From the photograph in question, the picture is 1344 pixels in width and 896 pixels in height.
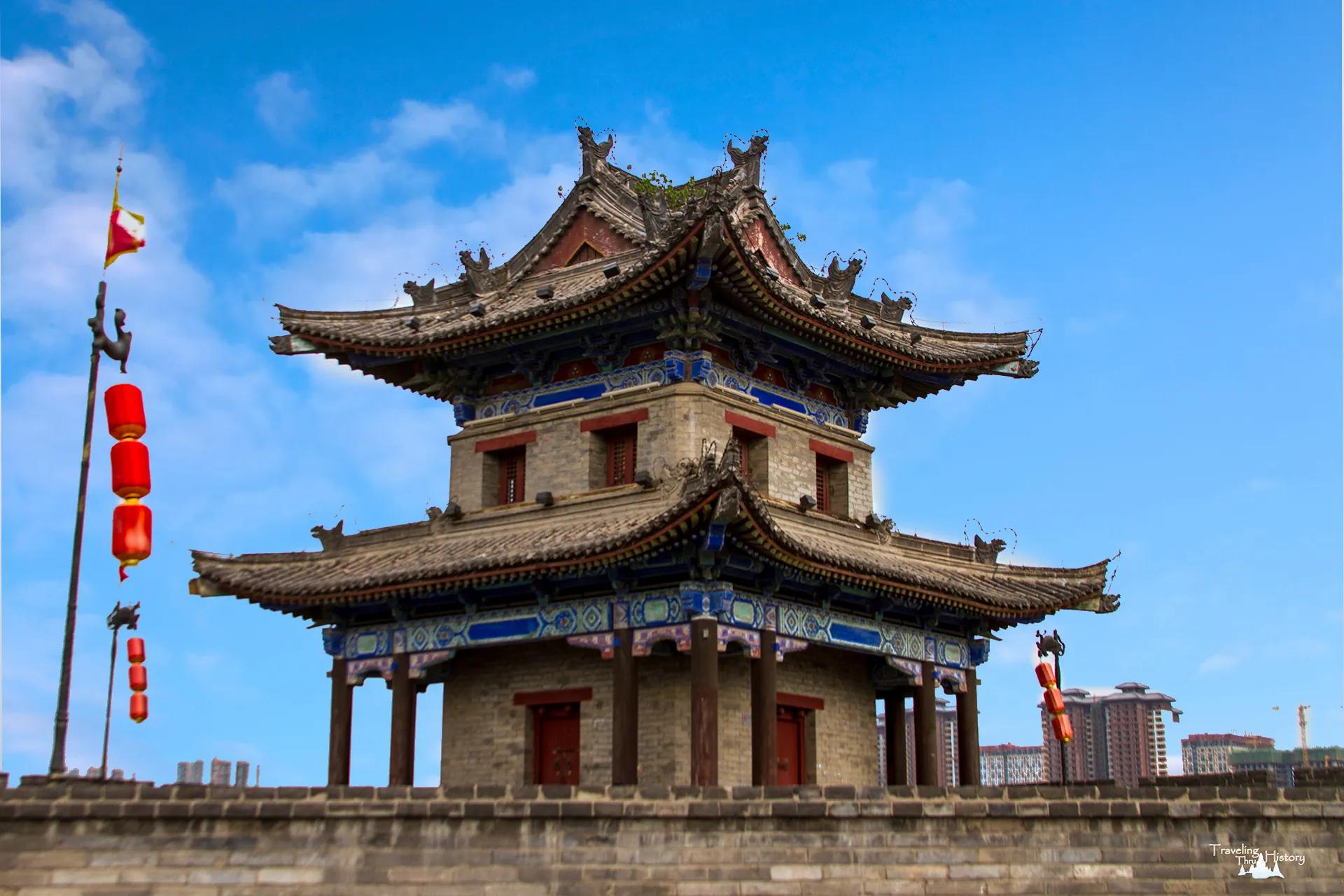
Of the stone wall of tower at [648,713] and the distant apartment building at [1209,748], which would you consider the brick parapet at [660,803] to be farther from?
the distant apartment building at [1209,748]

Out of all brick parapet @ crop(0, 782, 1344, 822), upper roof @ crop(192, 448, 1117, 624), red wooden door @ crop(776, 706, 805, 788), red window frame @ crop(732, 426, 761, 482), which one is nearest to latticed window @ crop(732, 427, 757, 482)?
red window frame @ crop(732, 426, 761, 482)

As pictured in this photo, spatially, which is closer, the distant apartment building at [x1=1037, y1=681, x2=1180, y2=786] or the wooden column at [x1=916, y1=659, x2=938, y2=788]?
the wooden column at [x1=916, y1=659, x2=938, y2=788]

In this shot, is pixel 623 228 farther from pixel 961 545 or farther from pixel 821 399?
pixel 961 545

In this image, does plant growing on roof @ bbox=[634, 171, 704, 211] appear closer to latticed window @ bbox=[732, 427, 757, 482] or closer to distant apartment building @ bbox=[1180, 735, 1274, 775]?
latticed window @ bbox=[732, 427, 757, 482]

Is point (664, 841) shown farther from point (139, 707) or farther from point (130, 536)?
point (139, 707)

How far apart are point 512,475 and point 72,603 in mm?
12701

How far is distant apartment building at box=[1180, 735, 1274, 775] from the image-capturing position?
86.4 m

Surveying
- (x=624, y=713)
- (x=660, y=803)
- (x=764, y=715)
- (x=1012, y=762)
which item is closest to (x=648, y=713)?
(x=624, y=713)

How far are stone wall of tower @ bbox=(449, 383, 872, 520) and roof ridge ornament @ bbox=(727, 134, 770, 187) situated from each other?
17.7ft

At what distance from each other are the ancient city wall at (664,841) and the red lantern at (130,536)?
9.10ft

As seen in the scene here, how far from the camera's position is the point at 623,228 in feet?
94.5

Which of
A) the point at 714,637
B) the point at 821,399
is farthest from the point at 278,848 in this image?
the point at 821,399

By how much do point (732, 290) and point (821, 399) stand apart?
4.78 meters

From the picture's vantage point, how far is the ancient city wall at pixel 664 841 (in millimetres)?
16922
